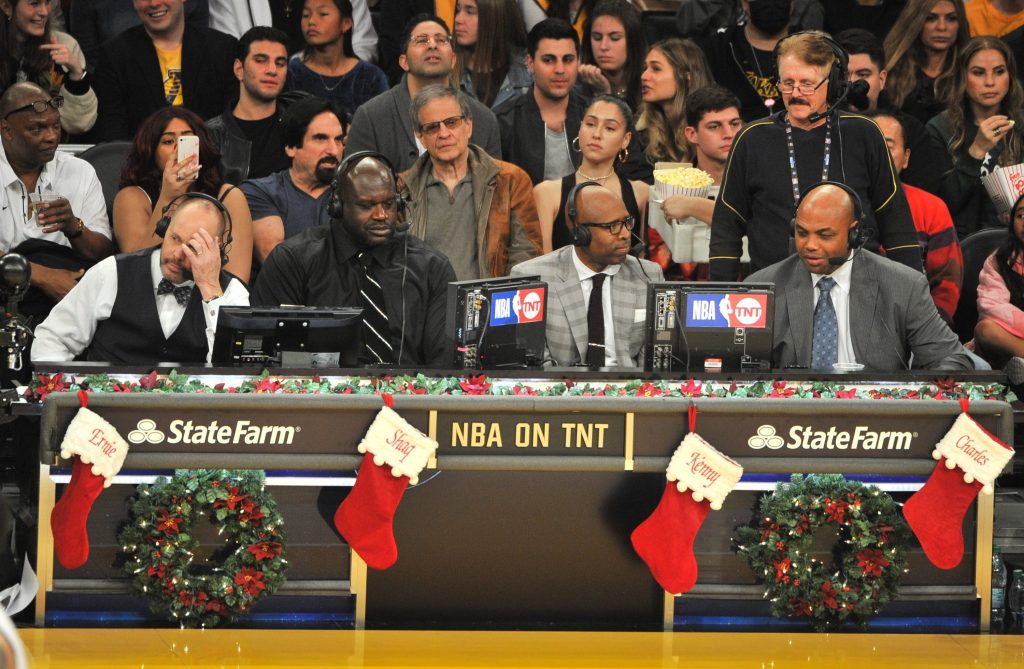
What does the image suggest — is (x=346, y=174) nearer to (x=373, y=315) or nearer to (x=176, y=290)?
(x=373, y=315)

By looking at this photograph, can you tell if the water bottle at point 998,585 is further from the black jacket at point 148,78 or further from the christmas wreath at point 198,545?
the black jacket at point 148,78

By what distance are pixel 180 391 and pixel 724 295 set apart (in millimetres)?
1856

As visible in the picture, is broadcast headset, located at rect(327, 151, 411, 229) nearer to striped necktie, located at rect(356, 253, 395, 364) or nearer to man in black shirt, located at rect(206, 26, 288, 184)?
striped necktie, located at rect(356, 253, 395, 364)

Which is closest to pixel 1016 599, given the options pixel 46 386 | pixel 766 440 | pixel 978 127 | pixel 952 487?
pixel 952 487

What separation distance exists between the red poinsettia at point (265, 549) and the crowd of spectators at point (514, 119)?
140cm

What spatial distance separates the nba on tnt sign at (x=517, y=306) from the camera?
524 cm

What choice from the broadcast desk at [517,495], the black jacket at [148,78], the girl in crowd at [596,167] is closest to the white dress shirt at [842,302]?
the broadcast desk at [517,495]

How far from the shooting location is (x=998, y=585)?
17.6ft

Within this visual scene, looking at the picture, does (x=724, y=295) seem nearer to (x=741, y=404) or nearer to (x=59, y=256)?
(x=741, y=404)

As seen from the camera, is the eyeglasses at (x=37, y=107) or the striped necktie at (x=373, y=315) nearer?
the striped necktie at (x=373, y=315)

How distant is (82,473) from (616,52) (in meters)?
4.14

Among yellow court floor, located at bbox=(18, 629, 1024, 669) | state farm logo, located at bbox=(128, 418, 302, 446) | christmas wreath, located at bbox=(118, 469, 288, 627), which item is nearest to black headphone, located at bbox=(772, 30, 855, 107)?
yellow court floor, located at bbox=(18, 629, 1024, 669)

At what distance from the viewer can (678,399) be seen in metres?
5.02

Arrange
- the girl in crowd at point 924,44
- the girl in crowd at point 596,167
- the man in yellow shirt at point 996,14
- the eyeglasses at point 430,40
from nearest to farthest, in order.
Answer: the girl in crowd at point 596,167 → the eyeglasses at point 430,40 → the girl in crowd at point 924,44 → the man in yellow shirt at point 996,14
